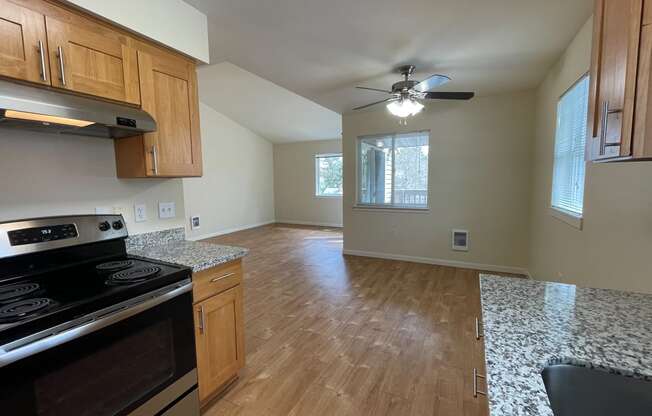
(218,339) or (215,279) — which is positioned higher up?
(215,279)

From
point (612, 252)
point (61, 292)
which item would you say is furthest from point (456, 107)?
point (61, 292)

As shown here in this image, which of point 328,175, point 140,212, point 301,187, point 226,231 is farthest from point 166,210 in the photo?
point 301,187

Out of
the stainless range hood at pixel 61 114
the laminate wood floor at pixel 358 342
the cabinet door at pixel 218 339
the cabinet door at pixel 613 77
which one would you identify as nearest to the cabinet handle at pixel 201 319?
the cabinet door at pixel 218 339

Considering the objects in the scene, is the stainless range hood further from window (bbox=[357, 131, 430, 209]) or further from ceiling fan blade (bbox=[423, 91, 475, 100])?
window (bbox=[357, 131, 430, 209])

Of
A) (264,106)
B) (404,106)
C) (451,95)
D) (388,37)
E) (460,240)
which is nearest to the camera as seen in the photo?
(388,37)

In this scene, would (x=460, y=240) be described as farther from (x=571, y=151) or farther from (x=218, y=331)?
(x=218, y=331)

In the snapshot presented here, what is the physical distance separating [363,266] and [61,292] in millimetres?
3755

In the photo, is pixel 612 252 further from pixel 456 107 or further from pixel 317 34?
pixel 456 107

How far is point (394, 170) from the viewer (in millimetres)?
4879

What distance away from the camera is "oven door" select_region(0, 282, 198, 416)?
A: 3.23 ft

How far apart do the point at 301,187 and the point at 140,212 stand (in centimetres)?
655

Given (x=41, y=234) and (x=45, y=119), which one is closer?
(x=45, y=119)

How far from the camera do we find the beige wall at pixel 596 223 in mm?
1470

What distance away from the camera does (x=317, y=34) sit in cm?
235
